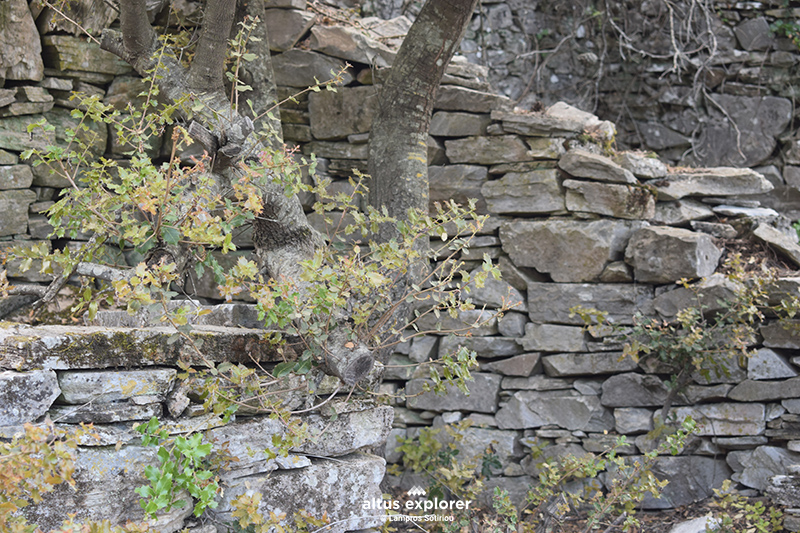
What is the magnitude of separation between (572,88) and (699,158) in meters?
1.18

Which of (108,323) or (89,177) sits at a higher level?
Result: (89,177)

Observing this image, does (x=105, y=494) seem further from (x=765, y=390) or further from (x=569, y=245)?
(x=765, y=390)

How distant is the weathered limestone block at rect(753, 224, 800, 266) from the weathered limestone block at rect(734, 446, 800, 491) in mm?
1045

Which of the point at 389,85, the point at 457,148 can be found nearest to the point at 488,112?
Result: the point at 457,148

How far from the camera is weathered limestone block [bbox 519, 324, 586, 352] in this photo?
3.65m

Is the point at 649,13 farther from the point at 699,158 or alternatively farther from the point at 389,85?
the point at 389,85

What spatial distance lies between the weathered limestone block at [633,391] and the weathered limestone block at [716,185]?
3.58 ft

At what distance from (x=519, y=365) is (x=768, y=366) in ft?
4.38

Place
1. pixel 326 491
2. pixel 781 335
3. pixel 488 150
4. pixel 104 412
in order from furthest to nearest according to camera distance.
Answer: pixel 488 150 → pixel 781 335 → pixel 326 491 → pixel 104 412

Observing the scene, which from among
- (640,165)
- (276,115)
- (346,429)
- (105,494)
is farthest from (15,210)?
(640,165)

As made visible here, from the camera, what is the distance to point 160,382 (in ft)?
5.93

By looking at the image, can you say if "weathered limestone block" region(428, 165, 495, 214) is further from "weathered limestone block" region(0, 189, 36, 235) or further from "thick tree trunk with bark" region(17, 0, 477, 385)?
"weathered limestone block" region(0, 189, 36, 235)

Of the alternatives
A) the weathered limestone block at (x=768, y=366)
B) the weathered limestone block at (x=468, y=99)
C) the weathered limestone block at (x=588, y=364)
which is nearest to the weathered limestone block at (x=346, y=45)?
the weathered limestone block at (x=468, y=99)

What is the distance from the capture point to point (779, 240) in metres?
3.57
